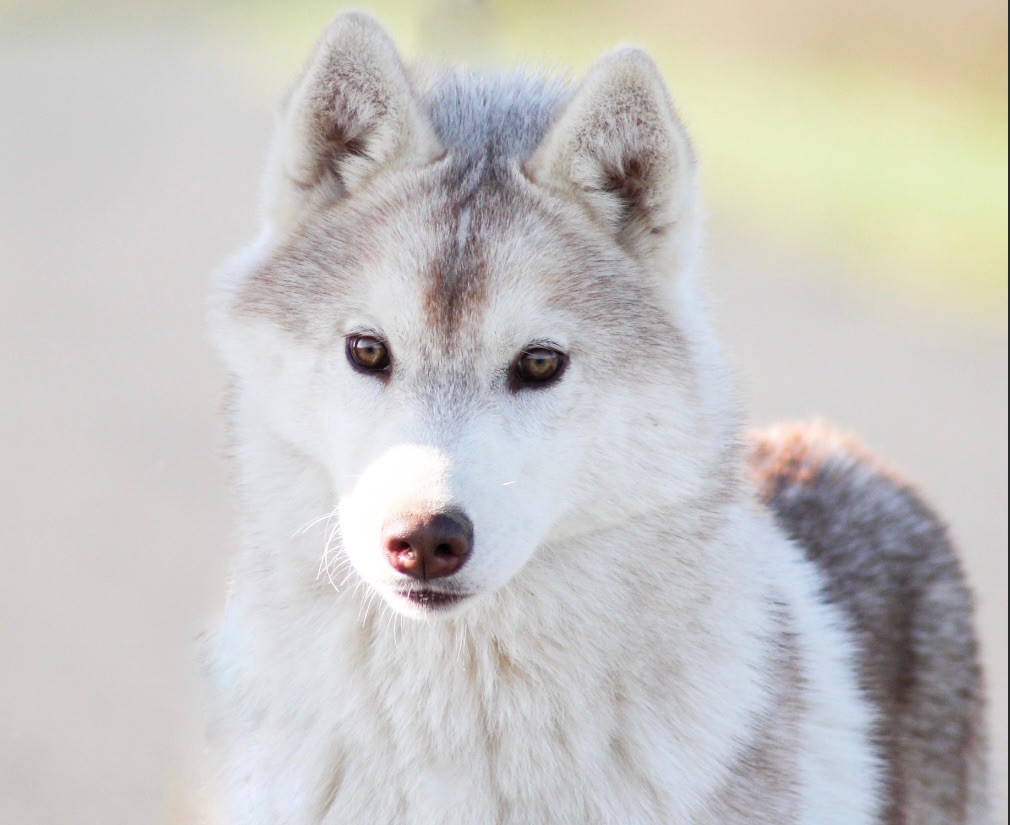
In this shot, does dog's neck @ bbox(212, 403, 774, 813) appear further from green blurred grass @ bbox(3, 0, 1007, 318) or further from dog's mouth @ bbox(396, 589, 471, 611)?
green blurred grass @ bbox(3, 0, 1007, 318)

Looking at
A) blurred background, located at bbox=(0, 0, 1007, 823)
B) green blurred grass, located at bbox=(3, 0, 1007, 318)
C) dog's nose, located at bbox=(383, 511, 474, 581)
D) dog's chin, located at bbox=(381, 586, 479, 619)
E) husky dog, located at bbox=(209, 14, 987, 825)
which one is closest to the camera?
dog's nose, located at bbox=(383, 511, 474, 581)

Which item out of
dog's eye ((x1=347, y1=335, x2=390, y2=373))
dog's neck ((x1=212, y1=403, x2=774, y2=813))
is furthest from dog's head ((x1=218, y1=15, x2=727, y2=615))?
dog's neck ((x1=212, y1=403, x2=774, y2=813))

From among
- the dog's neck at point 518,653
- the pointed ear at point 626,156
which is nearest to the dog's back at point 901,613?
the dog's neck at point 518,653

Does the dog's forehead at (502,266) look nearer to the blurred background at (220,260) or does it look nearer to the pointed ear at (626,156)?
the pointed ear at (626,156)

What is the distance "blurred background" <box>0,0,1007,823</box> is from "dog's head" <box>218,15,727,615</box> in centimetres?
47

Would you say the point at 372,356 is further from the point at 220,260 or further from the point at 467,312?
the point at 220,260

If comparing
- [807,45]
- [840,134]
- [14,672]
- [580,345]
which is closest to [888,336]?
[840,134]

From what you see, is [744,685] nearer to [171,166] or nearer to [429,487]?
[429,487]

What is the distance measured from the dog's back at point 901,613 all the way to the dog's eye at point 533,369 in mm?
988

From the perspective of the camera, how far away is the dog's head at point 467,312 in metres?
2.73

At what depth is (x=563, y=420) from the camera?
9.46ft

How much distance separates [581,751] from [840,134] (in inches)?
368

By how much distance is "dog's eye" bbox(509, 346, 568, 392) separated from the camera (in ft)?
9.48

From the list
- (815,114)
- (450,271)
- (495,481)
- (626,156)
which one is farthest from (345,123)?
(815,114)
